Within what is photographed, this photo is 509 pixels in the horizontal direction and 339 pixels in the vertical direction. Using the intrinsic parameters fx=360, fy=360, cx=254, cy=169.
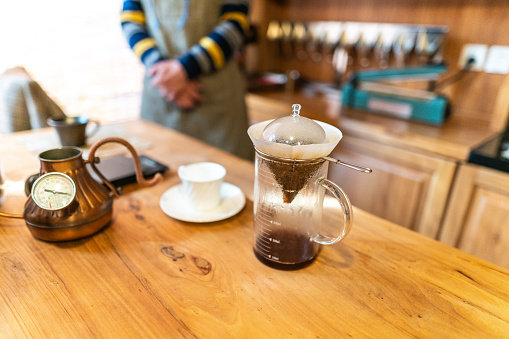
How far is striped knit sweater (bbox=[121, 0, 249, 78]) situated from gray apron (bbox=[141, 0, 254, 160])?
5 centimetres

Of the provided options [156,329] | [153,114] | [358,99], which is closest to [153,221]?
[156,329]

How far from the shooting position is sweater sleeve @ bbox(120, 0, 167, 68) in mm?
1582

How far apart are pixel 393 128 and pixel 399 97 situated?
9.1 inches

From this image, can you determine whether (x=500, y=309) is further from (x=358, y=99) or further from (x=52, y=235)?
(x=358, y=99)

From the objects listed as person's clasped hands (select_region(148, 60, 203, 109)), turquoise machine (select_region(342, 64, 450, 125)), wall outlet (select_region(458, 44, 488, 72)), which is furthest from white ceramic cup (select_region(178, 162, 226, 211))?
wall outlet (select_region(458, 44, 488, 72))

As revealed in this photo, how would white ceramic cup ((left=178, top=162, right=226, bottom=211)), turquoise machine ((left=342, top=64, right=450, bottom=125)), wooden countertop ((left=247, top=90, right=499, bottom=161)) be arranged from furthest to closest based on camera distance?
turquoise machine ((left=342, top=64, right=450, bottom=125)) → wooden countertop ((left=247, top=90, right=499, bottom=161)) → white ceramic cup ((left=178, top=162, right=226, bottom=211))

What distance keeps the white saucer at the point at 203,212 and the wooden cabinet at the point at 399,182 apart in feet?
2.64

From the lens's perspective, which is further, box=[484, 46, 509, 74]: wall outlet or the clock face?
box=[484, 46, 509, 74]: wall outlet

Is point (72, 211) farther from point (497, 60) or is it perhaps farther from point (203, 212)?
point (497, 60)

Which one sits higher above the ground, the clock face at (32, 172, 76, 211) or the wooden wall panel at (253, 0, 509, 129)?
the wooden wall panel at (253, 0, 509, 129)

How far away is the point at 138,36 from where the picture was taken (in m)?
1.58

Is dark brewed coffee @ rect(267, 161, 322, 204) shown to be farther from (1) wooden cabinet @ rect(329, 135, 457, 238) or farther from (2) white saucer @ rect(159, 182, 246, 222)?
(1) wooden cabinet @ rect(329, 135, 457, 238)

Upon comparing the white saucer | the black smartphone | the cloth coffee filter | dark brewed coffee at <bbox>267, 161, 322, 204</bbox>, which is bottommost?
the white saucer

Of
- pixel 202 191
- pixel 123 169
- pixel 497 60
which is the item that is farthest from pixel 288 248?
pixel 497 60
